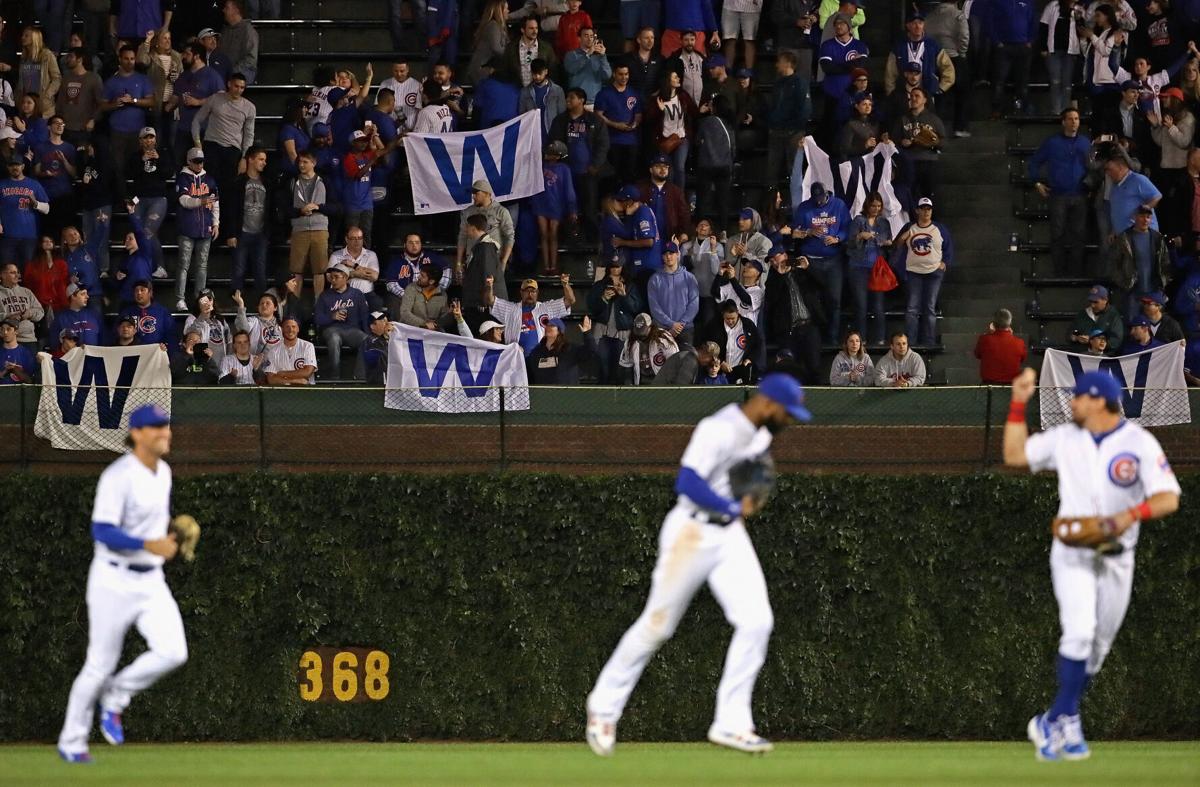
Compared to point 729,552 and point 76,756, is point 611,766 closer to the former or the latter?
point 729,552

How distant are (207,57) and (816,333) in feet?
29.1

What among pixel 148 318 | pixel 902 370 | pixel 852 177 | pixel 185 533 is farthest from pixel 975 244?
pixel 185 533

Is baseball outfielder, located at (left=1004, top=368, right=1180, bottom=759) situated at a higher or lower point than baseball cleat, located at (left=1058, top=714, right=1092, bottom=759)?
higher

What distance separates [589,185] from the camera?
2236 cm

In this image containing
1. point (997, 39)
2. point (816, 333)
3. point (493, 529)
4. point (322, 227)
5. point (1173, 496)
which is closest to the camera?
point (1173, 496)

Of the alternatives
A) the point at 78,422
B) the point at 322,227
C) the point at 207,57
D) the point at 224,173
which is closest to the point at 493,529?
the point at 78,422

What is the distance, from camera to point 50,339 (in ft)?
68.1

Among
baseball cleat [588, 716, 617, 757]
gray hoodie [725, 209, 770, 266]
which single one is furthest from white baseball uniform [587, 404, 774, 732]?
gray hoodie [725, 209, 770, 266]

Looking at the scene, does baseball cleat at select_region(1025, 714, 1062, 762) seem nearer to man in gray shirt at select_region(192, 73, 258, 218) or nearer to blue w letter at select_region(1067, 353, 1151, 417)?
blue w letter at select_region(1067, 353, 1151, 417)

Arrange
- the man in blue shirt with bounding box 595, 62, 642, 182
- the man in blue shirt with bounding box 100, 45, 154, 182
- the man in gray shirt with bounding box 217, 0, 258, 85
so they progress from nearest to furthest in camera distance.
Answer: the man in blue shirt with bounding box 595, 62, 642, 182, the man in blue shirt with bounding box 100, 45, 154, 182, the man in gray shirt with bounding box 217, 0, 258, 85

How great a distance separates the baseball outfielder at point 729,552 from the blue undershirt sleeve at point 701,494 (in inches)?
0.4

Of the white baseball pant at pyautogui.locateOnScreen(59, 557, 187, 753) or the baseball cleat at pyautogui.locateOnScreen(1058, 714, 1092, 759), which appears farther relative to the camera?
the white baseball pant at pyautogui.locateOnScreen(59, 557, 187, 753)

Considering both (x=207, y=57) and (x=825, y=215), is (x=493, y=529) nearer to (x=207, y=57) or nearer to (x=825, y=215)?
(x=825, y=215)

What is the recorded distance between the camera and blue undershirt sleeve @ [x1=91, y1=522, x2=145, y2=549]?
12.2m
